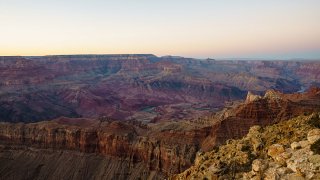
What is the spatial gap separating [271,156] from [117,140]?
5682 cm

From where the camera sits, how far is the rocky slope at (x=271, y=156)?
15.7 metres

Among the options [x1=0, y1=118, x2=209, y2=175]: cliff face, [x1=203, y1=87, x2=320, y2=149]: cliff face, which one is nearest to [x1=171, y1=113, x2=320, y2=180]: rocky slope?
[x1=0, y1=118, x2=209, y2=175]: cliff face

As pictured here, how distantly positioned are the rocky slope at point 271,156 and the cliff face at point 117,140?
131 feet

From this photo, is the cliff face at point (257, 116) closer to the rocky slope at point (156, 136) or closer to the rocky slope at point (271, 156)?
the rocky slope at point (156, 136)

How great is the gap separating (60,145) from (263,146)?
6320cm

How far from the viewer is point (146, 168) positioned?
67.7m

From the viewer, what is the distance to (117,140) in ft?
240

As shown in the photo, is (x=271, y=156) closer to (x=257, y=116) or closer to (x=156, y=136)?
(x=257, y=116)

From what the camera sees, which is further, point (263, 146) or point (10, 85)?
point (10, 85)

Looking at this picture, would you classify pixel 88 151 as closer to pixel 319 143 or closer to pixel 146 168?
pixel 146 168

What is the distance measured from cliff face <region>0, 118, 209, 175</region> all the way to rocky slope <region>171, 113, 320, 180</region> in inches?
1578

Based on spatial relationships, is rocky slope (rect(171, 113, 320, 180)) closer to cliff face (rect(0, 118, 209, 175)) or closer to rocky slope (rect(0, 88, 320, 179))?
rocky slope (rect(0, 88, 320, 179))

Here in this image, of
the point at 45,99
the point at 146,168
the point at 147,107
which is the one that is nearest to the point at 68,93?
the point at 45,99

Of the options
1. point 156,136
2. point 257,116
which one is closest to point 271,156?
point 257,116
